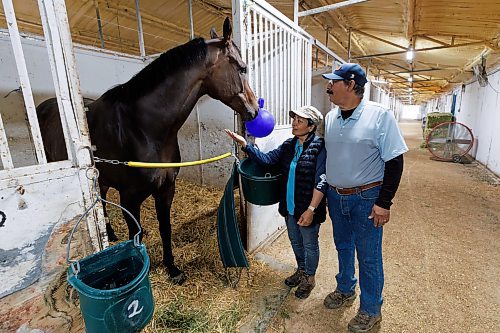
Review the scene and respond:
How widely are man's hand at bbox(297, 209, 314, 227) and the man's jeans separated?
17 centimetres

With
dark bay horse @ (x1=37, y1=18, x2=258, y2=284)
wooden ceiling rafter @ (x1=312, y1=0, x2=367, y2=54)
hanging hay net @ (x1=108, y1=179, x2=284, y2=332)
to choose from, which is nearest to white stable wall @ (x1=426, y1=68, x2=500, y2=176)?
wooden ceiling rafter @ (x1=312, y1=0, x2=367, y2=54)

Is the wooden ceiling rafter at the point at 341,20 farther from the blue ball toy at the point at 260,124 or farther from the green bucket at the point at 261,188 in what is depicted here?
the green bucket at the point at 261,188

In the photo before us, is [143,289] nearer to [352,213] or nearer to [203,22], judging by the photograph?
[352,213]

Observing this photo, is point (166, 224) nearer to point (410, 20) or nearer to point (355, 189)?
point (355, 189)

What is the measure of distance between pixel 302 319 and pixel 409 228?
207cm

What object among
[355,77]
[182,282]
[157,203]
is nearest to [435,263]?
[355,77]

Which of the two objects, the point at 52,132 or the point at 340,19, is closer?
the point at 52,132

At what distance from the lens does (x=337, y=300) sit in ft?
6.11

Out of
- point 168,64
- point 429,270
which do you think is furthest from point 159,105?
point 429,270

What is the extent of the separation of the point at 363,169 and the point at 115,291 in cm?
133

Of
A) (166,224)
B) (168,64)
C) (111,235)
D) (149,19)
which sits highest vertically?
(149,19)

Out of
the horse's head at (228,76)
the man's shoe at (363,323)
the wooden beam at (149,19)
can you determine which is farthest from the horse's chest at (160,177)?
the wooden beam at (149,19)

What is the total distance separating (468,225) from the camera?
3.13m

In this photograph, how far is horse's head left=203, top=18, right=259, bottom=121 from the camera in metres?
1.81
